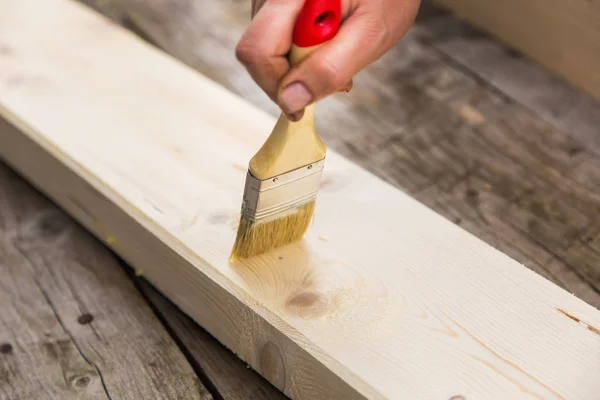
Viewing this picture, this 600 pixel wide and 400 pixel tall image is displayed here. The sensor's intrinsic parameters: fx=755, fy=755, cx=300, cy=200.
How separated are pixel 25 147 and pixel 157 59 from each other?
300 mm

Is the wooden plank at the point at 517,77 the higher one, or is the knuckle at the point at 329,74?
the knuckle at the point at 329,74

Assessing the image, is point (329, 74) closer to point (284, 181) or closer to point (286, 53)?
point (286, 53)

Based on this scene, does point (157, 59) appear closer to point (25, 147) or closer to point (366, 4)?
point (25, 147)

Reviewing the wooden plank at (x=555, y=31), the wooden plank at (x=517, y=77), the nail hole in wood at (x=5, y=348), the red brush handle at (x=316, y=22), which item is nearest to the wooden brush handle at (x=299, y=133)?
the red brush handle at (x=316, y=22)

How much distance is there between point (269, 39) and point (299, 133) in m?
0.16

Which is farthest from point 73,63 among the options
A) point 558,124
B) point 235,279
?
point 558,124

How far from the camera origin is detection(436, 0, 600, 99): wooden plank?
1.57 m

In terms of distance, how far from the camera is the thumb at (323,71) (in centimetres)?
80

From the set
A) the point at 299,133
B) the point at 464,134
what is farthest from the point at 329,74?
the point at 464,134

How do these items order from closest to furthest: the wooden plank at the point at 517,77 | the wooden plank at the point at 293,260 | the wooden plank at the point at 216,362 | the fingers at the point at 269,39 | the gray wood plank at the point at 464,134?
the fingers at the point at 269,39 < the wooden plank at the point at 293,260 < the wooden plank at the point at 216,362 < the gray wood plank at the point at 464,134 < the wooden plank at the point at 517,77

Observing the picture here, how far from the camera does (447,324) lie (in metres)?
0.94

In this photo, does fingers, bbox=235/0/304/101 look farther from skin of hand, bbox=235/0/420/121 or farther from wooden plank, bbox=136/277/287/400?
wooden plank, bbox=136/277/287/400

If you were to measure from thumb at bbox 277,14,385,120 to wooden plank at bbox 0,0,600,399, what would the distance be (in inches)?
10.3

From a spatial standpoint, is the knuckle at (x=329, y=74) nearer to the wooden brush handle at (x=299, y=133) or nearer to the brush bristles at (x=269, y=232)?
the wooden brush handle at (x=299, y=133)
